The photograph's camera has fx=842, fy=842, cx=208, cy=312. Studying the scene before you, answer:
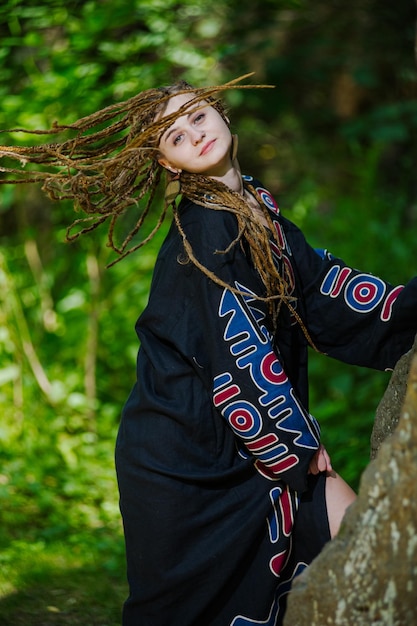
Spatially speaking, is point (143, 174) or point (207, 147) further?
point (143, 174)

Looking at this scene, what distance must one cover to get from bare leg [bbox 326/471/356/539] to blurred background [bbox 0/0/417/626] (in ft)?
3.81

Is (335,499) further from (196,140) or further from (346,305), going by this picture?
(196,140)

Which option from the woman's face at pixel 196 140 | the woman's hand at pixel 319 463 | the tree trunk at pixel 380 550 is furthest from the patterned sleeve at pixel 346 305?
the tree trunk at pixel 380 550

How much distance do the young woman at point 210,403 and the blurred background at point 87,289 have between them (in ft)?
2.98

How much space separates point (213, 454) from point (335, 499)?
1.16 ft

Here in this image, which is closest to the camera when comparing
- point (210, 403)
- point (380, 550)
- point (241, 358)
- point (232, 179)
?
point (380, 550)

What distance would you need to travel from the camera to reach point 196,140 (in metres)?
2.27

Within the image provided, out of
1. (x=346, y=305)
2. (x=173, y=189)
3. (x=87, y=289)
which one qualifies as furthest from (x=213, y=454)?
(x=87, y=289)

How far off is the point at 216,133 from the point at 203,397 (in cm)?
72

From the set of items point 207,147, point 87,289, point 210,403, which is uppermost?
point 207,147

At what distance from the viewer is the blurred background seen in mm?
3793

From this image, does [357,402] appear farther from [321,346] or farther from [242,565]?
[242,565]

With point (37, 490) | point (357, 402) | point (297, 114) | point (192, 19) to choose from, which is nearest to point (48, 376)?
point (37, 490)

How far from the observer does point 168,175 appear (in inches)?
94.3
